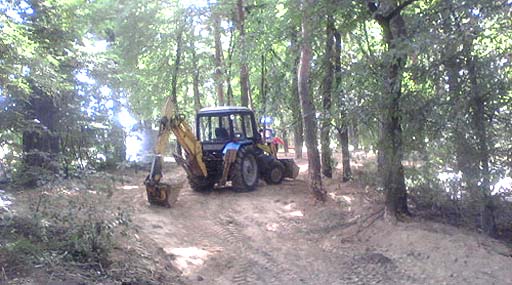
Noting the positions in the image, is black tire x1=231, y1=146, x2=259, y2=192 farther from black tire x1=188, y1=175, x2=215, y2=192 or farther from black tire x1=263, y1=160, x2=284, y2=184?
black tire x1=188, y1=175, x2=215, y2=192

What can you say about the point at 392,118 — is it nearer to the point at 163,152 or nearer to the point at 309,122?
the point at 309,122

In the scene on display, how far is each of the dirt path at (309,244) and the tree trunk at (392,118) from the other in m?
0.61

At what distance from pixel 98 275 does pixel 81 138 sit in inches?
284

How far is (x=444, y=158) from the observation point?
332 inches

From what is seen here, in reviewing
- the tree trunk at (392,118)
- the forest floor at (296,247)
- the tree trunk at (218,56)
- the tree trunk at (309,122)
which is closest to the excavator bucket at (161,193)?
the forest floor at (296,247)

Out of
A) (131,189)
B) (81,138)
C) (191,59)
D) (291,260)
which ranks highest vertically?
(191,59)

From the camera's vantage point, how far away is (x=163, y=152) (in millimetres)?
11562

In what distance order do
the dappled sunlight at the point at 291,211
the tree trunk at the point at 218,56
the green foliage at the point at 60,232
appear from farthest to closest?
the tree trunk at the point at 218,56
the dappled sunlight at the point at 291,211
the green foliage at the point at 60,232

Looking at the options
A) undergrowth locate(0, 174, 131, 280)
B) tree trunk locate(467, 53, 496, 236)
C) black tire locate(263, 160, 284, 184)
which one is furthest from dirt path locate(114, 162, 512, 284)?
black tire locate(263, 160, 284, 184)

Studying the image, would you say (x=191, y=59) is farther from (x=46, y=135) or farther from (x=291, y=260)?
(x=291, y=260)

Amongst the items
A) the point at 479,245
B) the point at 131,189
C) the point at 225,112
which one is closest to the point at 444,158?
the point at 479,245

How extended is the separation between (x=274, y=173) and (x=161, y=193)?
4.25 meters

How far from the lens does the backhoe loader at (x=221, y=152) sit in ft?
38.5

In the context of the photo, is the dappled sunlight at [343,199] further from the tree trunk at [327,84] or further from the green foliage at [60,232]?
the green foliage at [60,232]
